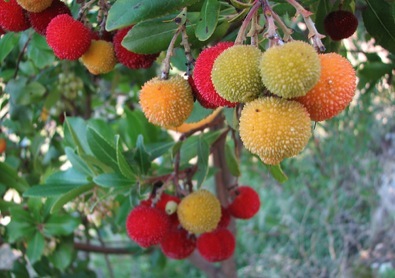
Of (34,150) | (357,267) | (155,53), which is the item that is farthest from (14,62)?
(357,267)

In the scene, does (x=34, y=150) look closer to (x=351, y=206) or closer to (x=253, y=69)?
(x=253, y=69)

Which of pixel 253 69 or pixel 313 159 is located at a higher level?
pixel 253 69

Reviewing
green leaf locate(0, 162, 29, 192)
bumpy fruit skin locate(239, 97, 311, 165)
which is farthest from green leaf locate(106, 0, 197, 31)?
green leaf locate(0, 162, 29, 192)

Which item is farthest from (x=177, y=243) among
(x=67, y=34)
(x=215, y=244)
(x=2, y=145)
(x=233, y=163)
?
(x=2, y=145)

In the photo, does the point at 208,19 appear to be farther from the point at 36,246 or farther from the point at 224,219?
the point at 36,246

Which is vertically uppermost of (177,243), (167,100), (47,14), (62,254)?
(47,14)

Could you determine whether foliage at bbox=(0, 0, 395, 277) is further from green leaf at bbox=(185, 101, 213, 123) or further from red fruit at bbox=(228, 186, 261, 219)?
red fruit at bbox=(228, 186, 261, 219)

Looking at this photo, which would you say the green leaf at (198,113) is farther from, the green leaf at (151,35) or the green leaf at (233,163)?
the green leaf at (151,35)
